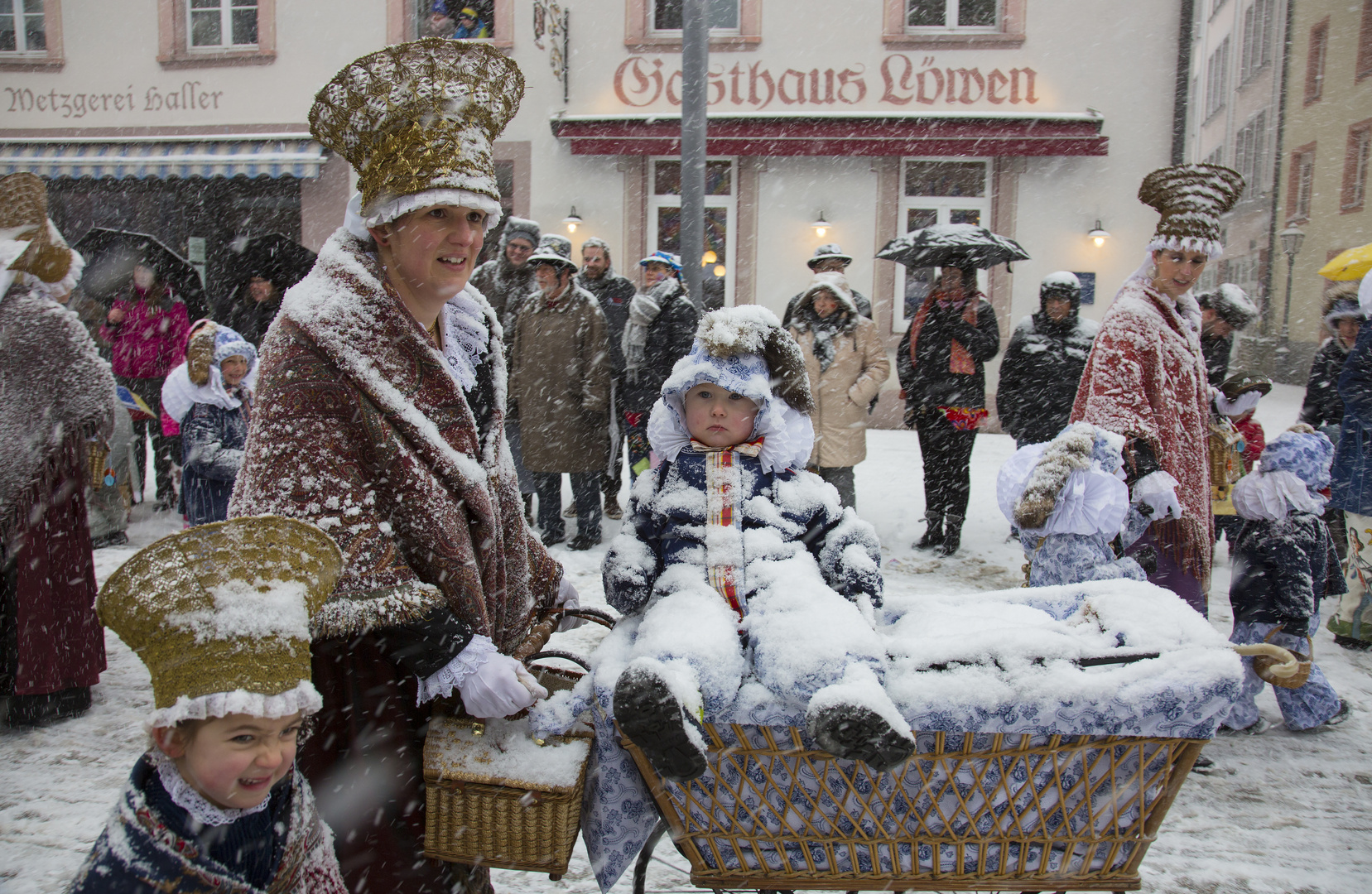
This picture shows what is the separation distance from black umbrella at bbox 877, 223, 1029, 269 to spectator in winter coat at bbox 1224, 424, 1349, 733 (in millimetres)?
3022

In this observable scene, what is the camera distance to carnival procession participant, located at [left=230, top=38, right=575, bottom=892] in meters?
1.65

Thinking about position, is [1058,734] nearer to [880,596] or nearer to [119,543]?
[880,596]

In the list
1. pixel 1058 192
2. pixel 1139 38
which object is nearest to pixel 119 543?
pixel 1058 192

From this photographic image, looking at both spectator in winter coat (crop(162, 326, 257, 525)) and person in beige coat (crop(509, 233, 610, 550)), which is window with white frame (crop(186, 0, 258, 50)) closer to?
person in beige coat (crop(509, 233, 610, 550))

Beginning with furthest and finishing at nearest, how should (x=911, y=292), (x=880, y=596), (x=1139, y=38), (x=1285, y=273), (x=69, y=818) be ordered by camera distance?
(x=1285, y=273)
(x=911, y=292)
(x=1139, y=38)
(x=69, y=818)
(x=880, y=596)

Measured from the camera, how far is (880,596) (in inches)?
87.9

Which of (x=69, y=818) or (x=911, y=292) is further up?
(x=911, y=292)

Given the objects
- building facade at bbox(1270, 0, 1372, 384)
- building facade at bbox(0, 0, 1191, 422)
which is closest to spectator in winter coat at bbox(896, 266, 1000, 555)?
building facade at bbox(0, 0, 1191, 422)

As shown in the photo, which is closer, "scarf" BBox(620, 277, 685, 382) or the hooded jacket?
the hooded jacket

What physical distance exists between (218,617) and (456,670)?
463mm

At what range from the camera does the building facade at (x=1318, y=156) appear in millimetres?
19953

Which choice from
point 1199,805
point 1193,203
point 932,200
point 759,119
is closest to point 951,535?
point 1199,805

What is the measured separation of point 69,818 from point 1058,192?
11.6 meters

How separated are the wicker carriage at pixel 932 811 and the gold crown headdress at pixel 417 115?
118 cm
